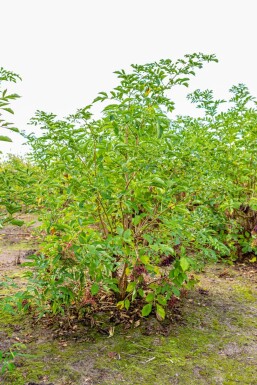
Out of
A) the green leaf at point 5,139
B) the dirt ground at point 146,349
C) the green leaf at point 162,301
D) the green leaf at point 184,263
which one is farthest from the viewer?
the green leaf at point 162,301

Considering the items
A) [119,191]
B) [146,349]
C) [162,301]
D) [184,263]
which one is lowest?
[146,349]

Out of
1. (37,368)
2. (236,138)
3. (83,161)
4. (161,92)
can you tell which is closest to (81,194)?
(83,161)

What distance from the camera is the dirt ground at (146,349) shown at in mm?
2389

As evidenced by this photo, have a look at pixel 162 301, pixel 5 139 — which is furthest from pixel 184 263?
pixel 5 139

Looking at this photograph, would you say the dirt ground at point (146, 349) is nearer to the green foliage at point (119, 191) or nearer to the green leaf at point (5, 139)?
the green foliage at point (119, 191)

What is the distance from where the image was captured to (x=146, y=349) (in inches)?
106

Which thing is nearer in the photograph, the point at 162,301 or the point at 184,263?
the point at 184,263

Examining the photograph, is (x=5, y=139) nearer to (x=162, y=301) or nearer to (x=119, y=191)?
(x=119, y=191)

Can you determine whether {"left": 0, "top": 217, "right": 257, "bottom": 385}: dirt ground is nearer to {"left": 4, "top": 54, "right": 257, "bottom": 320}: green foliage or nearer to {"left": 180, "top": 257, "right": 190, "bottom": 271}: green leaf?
{"left": 4, "top": 54, "right": 257, "bottom": 320}: green foliage

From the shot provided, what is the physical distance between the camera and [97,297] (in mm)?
3166

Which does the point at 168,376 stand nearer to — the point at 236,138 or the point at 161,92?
the point at 161,92

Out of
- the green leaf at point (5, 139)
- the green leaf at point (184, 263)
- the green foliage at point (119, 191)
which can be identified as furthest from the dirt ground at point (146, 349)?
the green leaf at point (5, 139)

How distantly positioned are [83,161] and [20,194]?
2.02ft

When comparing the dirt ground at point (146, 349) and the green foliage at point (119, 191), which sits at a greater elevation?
the green foliage at point (119, 191)
